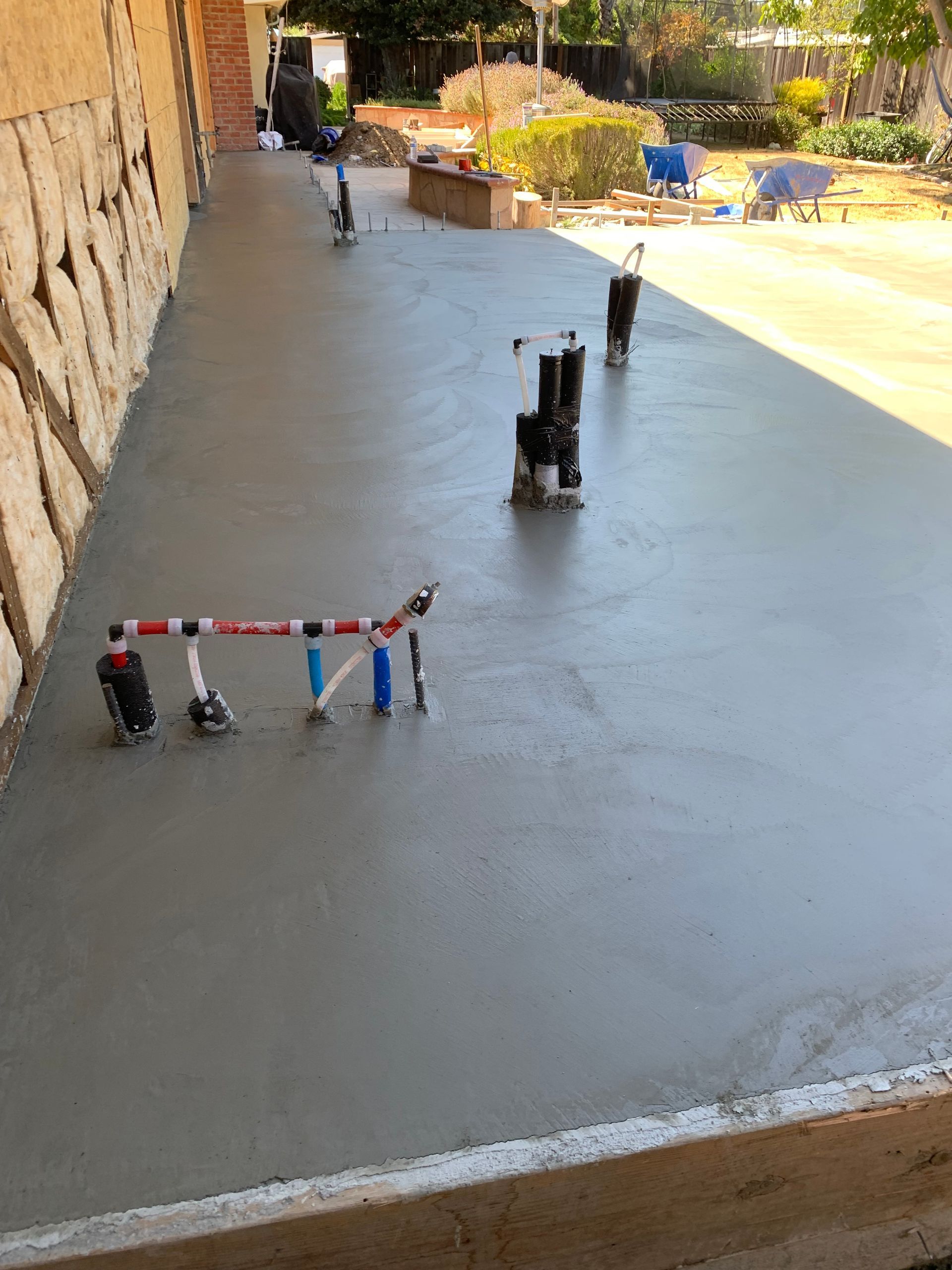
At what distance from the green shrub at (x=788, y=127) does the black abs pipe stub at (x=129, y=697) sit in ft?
84.0

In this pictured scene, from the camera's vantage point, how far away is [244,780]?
241 cm

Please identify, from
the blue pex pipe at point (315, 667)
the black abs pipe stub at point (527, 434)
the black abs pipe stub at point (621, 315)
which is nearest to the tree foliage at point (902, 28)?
the black abs pipe stub at point (621, 315)

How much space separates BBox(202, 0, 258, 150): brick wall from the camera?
1429 cm

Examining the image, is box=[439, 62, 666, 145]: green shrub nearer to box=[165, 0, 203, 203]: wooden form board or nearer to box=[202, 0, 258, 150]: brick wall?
box=[202, 0, 258, 150]: brick wall

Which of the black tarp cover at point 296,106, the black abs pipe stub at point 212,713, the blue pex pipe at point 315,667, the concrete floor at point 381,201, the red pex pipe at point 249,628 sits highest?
the black tarp cover at point 296,106

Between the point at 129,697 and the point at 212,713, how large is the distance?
22cm

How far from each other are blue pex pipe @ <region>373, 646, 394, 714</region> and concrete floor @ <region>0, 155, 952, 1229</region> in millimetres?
57

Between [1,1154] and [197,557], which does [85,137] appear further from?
[1,1154]

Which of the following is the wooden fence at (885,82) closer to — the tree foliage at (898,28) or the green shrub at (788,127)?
the green shrub at (788,127)

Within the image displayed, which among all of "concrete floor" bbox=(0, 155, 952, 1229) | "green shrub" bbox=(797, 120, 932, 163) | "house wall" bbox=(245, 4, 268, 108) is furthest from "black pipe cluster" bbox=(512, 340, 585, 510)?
"green shrub" bbox=(797, 120, 932, 163)

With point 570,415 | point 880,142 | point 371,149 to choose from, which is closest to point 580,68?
point 880,142

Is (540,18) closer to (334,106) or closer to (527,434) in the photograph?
(527,434)

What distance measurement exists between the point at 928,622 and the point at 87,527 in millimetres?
3150

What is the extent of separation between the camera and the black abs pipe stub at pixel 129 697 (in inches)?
94.0
